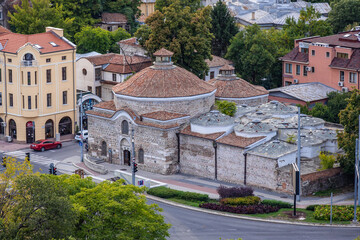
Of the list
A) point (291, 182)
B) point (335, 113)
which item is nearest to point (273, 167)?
point (291, 182)

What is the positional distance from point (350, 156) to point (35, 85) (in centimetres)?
3773

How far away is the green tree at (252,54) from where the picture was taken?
353ft

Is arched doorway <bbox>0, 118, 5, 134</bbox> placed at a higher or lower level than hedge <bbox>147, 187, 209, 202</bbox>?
higher

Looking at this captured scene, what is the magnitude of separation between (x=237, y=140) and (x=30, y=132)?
27598 millimetres

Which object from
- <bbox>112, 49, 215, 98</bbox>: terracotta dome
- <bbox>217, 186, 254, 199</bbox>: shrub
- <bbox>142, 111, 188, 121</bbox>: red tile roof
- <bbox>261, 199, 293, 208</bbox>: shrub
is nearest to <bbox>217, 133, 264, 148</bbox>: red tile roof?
<bbox>142, 111, 188, 121</bbox>: red tile roof

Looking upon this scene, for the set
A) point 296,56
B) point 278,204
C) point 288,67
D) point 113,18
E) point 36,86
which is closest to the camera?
point 278,204

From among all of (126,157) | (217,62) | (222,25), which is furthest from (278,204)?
(222,25)

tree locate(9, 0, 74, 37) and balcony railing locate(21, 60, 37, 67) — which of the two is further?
tree locate(9, 0, 74, 37)

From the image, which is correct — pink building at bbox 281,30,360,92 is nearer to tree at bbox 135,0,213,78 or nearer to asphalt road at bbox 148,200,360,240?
tree at bbox 135,0,213,78

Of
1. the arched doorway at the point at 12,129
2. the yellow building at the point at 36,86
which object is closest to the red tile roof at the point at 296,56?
the yellow building at the point at 36,86

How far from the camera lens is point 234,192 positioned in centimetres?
6850

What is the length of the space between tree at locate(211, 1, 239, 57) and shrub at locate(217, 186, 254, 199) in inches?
2101

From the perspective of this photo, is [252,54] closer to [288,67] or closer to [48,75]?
[288,67]

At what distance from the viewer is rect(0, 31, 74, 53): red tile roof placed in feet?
301
